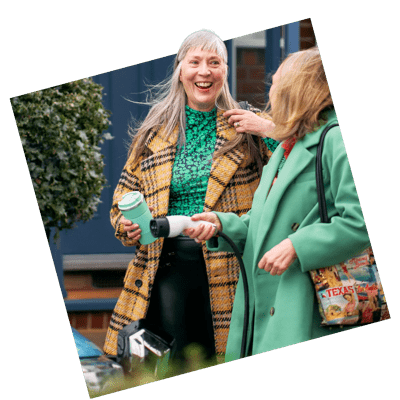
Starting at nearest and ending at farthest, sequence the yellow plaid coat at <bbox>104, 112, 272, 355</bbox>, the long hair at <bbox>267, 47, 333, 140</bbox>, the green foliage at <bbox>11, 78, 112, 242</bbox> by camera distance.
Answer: the long hair at <bbox>267, 47, 333, 140</bbox> < the yellow plaid coat at <bbox>104, 112, 272, 355</bbox> < the green foliage at <bbox>11, 78, 112, 242</bbox>

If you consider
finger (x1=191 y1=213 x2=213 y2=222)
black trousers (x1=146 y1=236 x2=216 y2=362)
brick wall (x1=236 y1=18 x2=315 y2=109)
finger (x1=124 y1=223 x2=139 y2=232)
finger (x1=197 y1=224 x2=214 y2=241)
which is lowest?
black trousers (x1=146 y1=236 x2=216 y2=362)

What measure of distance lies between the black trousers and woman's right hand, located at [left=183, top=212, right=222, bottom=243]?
8 centimetres

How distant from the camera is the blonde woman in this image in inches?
133

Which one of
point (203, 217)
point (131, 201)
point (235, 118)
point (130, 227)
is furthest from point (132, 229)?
point (235, 118)

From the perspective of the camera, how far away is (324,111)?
3500mm

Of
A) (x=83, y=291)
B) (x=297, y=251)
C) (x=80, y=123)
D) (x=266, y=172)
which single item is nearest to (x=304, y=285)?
(x=297, y=251)

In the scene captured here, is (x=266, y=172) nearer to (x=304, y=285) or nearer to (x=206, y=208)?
(x=206, y=208)

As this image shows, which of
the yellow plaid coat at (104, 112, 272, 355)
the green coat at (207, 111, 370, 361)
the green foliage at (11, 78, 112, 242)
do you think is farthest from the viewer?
the green foliage at (11, 78, 112, 242)

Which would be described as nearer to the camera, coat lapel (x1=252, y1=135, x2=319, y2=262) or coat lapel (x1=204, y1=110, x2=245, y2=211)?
coat lapel (x1=252, y1=135, x2=319, y2=262)

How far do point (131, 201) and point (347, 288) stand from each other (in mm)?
1227

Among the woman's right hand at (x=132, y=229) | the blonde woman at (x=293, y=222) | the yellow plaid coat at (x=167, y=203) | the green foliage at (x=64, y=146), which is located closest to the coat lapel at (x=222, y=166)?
the yellow plaid coat at (x=167, y=203)

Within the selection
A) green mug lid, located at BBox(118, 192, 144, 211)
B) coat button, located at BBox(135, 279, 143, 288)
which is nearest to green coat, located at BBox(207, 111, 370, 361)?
green mug lid, located at BBox(118, 192, 144, 211)

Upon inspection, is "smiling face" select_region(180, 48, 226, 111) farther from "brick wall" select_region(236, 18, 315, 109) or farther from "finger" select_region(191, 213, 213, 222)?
"finger" select_region(191, 213, 213, 222)

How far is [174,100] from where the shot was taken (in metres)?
3.70
